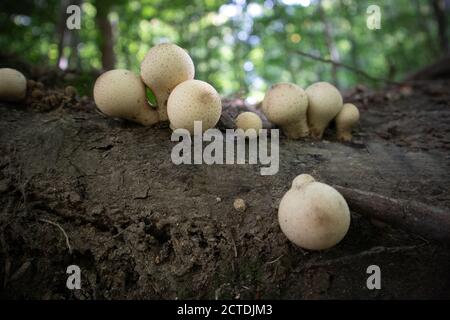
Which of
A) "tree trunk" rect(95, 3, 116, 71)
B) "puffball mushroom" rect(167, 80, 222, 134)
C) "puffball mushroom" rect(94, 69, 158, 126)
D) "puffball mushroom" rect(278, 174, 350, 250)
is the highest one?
"tree trunk" rect(95, 3, 116, 71)

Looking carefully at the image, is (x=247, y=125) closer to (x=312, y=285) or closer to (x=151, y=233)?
(x=151, y=233)

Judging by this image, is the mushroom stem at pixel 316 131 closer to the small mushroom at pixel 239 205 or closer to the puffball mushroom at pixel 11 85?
the small mushroom at pixel 239 205

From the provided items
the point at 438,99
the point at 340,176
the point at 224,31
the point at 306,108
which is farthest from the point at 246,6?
the point at 340,176

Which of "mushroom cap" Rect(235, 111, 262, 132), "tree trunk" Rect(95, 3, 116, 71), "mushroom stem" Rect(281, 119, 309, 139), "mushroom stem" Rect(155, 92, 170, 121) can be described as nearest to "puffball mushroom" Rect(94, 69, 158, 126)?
"mushroom stem" Rect(155, 92, 170, 121)

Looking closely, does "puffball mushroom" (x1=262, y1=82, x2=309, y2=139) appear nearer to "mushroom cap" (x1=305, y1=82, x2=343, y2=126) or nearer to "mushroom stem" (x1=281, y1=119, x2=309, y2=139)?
"mushroom stem" (x1=281, y1=119, x2=309, y2=139)

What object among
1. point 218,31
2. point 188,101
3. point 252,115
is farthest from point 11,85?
point 218,31

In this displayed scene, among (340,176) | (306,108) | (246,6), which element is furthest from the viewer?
(246,6)

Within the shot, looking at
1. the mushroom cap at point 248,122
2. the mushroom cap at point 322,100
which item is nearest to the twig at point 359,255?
the mushroom cap at point 248,122
